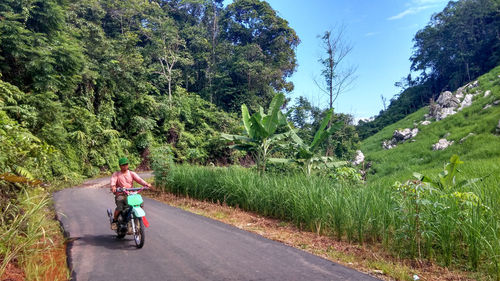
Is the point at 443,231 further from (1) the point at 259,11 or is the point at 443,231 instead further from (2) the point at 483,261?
(1) the point at 259,11

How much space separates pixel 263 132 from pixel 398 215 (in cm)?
570

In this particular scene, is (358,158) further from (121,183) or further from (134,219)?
(134,219)

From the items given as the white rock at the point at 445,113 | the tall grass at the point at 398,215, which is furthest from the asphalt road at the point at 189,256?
the white rock at the point at 445,113

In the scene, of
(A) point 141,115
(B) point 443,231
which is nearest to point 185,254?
(B) point 443,231

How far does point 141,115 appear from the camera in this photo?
25.0 metres

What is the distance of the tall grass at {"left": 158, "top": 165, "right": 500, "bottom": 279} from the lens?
3.98 m

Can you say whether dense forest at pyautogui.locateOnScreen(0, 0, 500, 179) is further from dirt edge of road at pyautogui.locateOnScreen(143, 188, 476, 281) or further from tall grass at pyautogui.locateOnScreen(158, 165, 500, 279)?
tall grass at pyautogui.locateOnScreen(158, 165, 500, 279)

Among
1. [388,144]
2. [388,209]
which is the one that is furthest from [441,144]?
[388,209]

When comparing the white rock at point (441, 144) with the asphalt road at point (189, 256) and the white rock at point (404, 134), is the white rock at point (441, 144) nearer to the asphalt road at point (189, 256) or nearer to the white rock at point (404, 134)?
the white rock at point (404, 134)

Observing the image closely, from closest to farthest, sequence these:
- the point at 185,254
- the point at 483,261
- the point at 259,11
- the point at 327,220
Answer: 1. the point at 483,261
2. the point at 185,254
3. the point at 327,220
4. the point at 259,11

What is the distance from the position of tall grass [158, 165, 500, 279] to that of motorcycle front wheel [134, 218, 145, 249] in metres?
3.26

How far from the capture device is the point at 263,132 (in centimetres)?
998

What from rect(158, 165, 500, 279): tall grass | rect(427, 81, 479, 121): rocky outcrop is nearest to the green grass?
rect(158, 165, 500, 279): tall grass

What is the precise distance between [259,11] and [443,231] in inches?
1425
